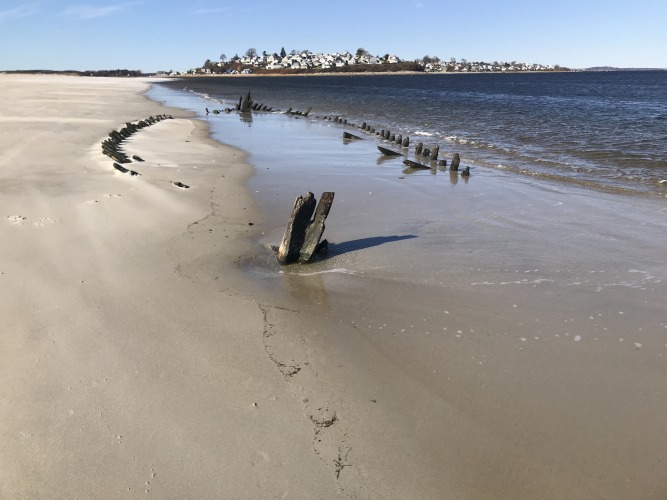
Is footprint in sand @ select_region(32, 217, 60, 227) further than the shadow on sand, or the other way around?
footprint in sand @ select_region(32, 217, 60, 227)

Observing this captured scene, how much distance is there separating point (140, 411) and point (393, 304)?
344cm

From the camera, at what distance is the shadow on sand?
8.79 m

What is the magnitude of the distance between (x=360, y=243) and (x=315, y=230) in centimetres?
126

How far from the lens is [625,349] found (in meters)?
5.66

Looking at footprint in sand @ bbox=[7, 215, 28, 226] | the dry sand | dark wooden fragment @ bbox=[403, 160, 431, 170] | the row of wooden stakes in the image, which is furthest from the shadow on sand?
the row of wooden stakes

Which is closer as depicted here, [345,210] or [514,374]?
[514,374]

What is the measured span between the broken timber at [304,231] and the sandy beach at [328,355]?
0.32 m

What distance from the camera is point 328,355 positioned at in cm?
552

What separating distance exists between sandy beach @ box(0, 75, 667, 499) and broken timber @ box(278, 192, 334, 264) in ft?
1.05

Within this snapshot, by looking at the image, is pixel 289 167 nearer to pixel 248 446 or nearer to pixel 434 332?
pixel 434 332

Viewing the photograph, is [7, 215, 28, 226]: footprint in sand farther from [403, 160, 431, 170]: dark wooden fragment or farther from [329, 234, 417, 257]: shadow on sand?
[403, 160, 431, 170]: dark wooden fragment

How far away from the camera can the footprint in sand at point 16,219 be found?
8945mm

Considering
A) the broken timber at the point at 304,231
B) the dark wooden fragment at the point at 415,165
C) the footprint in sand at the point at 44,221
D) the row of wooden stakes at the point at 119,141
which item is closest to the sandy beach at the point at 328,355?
the footprint in sand at the point at 44,221

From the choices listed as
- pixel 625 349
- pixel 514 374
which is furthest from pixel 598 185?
pixel 514 374
